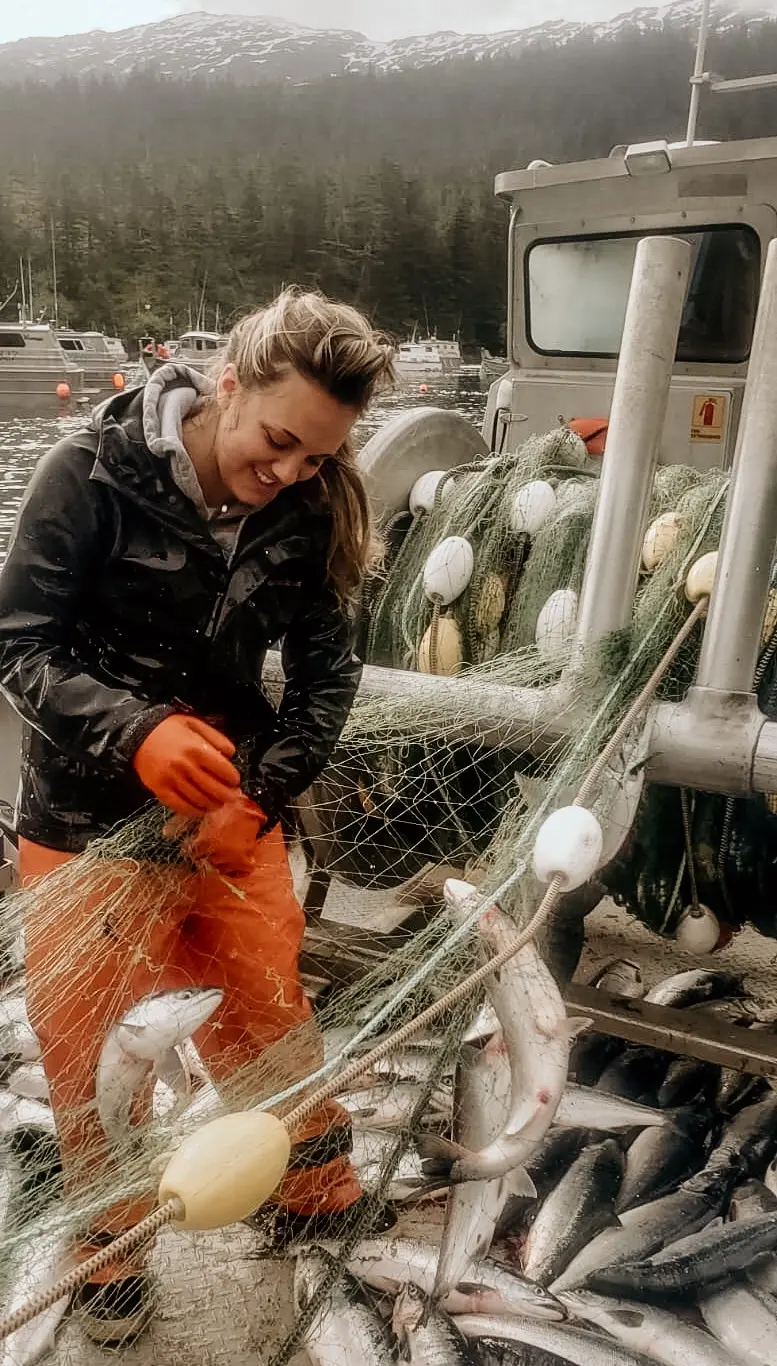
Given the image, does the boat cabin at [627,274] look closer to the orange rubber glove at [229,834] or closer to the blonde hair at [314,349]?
the blonde hair at [314,349]

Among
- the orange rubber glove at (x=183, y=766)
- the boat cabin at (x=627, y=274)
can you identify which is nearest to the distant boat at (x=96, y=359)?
the boat cabin at (x=627, y=274)

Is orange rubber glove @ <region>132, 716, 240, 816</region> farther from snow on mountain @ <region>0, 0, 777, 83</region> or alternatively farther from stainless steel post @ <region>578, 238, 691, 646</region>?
snow on mountain @ <region>0, 0, 777, 83</region>

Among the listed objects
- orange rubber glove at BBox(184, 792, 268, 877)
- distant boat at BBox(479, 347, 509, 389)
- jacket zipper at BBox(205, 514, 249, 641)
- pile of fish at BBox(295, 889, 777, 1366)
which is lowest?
pile of fish at BBox(295, 889, 777, 1366)

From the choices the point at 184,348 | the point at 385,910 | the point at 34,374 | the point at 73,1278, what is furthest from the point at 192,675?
the point at 34,374

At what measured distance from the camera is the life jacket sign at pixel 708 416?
3.46m

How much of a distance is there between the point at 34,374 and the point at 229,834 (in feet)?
31.8

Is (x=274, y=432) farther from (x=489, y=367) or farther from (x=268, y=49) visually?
(x=268, y=49)

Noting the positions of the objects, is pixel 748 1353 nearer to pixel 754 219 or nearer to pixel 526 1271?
pixel 526 1271

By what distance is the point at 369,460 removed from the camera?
308cm

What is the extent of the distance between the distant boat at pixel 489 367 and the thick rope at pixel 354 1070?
546cm

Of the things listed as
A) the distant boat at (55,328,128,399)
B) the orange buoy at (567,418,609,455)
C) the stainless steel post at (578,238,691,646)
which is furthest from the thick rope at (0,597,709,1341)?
the distant boat at (55,328,128,399)

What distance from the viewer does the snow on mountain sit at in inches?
293

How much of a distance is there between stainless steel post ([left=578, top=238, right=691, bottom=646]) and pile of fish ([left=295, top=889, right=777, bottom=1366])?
76 cm

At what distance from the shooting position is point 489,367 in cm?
768
